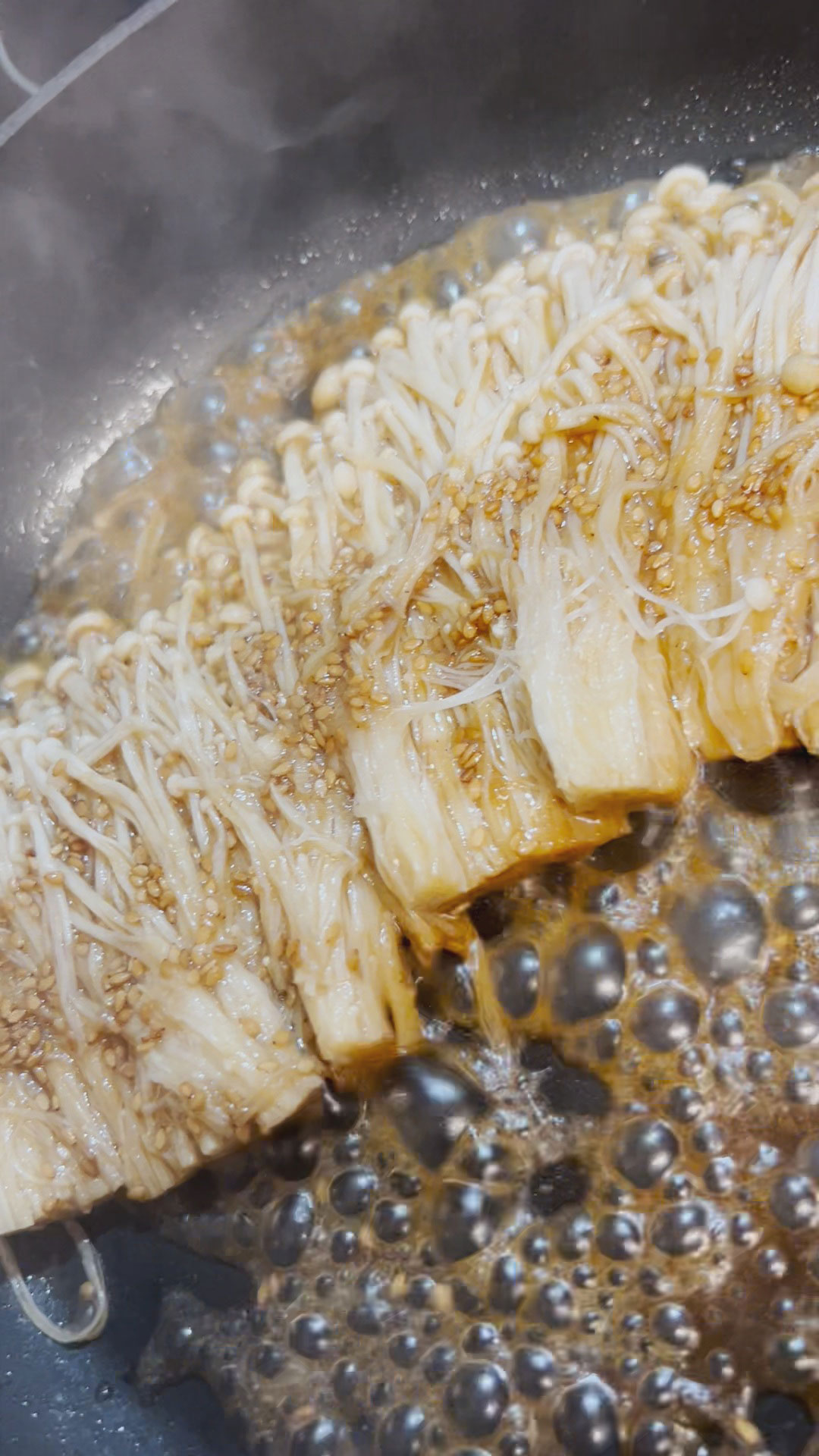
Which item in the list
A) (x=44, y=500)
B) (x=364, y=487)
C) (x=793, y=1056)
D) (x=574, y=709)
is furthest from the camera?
(x=44, y=500)

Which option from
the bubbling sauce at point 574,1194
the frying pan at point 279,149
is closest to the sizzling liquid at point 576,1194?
the bubbling sauce at point 574,1194

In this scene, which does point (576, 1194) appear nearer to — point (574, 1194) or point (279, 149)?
point (574, 1194)

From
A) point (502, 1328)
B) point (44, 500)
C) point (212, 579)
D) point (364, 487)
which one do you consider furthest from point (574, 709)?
point (44, 500)

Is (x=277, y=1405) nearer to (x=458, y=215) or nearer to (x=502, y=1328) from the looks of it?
(x=502, y=1328)

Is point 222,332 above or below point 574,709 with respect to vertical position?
above

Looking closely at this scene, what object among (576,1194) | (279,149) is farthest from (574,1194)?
(279,149)

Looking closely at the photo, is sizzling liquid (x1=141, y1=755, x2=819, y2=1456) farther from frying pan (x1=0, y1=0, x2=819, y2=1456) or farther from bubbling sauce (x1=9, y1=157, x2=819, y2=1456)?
frying pan (x1=0, y1=0, x2=819, y2=1456)
